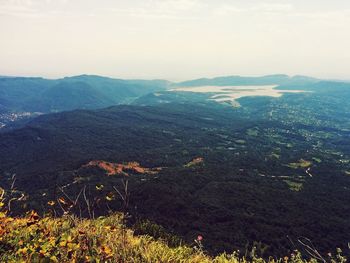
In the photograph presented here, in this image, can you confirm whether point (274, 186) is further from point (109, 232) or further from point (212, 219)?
point (109, 232)

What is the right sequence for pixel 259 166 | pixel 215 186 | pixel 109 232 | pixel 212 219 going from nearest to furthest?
pixel 109 232 < pixel 212 219 < pixel 215 186 < pixel 259 166

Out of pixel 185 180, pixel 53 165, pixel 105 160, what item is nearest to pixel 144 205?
pixel 185 180

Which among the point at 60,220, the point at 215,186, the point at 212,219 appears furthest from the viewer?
the point at 215,186

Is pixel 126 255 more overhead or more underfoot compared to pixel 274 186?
more overhead

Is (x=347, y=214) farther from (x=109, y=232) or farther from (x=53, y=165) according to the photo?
(x=53, y=165)

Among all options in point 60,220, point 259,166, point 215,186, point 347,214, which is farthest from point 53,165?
point 60,220

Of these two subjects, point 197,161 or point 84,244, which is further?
point 197,161
